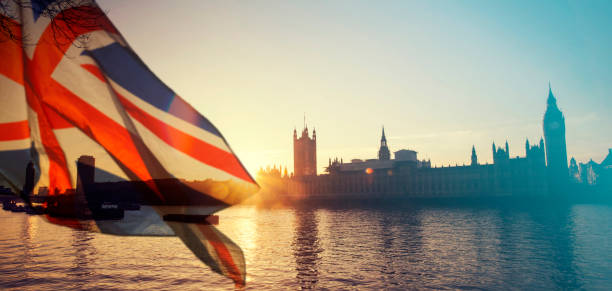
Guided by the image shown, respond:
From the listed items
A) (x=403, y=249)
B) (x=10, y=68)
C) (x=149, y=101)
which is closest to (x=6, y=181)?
(x=10, y=68)

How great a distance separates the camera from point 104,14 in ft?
13.5

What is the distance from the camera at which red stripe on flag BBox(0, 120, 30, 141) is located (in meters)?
3.99

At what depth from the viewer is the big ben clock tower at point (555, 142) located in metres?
137

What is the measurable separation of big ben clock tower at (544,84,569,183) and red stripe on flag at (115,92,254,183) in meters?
149

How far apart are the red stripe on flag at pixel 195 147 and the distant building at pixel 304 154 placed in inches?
7157

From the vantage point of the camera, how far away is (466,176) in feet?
434

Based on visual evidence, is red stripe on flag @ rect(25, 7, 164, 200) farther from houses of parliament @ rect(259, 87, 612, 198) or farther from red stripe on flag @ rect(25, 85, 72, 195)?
houses of parliament @ rect(259, 87, 612, 198)

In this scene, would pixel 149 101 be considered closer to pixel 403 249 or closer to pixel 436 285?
pixel 436 285

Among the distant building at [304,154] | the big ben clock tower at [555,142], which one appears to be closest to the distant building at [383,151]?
the distant building at [304,154]

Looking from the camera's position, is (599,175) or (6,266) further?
(599,175)

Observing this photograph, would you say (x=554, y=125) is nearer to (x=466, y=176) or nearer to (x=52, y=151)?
(x=466, y=176)

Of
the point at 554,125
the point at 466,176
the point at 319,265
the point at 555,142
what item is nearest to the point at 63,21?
the point at 319,265

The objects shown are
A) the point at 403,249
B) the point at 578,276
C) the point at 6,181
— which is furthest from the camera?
the point at 403,249

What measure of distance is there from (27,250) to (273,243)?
582 inches
